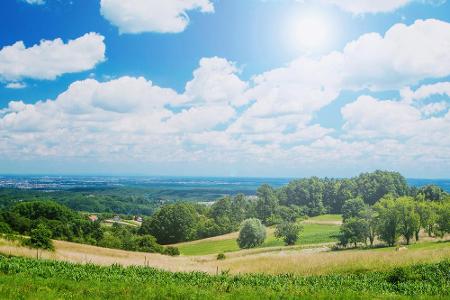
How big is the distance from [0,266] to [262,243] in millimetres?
94896

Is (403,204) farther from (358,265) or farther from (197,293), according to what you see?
(197,293)

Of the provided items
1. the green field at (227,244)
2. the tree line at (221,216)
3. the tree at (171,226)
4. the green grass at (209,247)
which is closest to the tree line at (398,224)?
the tree line at (221,216)

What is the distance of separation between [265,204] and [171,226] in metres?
56.7

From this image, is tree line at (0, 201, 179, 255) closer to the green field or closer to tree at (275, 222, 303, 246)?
the green field

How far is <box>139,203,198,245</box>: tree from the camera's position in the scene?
5428 inches

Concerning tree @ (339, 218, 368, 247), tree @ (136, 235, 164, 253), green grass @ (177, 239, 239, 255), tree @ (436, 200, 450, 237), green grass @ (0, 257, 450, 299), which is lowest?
green grass @ (177, 239, 239, 255)

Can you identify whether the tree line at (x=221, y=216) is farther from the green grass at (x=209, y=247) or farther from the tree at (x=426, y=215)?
the tree at (x=426, y=215)

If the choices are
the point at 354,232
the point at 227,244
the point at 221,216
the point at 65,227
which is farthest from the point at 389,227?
the point at 221,216

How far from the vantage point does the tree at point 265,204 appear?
18038 cm

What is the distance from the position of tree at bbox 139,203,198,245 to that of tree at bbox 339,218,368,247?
6269 centimetres

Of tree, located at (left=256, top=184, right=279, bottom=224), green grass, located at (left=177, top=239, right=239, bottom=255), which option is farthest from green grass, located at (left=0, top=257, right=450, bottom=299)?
tree, located at (left=256, top=184, right=279, bottom=224)

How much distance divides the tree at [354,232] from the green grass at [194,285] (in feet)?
211

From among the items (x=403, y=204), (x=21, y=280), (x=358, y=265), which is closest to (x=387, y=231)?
(x=403, y=204)

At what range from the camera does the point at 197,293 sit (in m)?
17.6
